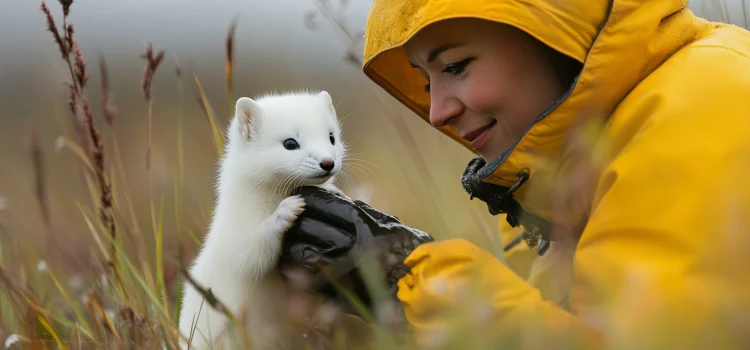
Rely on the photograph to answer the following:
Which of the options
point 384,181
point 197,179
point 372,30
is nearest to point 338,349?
point 372,30

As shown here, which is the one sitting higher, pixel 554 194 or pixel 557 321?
pixel 554 194

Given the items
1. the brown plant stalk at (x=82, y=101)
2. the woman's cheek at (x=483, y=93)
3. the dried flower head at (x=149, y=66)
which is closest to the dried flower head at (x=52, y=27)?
the brown plant stalk at (x=82, y=101)

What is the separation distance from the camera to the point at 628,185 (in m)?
1.68

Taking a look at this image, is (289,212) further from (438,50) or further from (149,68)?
(438,50)

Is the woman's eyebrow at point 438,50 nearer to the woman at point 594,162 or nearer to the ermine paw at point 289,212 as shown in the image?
the woman at point 594,162

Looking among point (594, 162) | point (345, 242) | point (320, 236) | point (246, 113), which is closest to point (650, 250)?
point (594, 162)

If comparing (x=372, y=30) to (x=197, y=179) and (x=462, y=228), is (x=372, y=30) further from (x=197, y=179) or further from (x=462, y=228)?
(x=197, y=179)

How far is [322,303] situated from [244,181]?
648mm

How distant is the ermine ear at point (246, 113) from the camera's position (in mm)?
2833

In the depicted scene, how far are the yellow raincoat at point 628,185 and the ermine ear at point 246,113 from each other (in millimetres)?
722

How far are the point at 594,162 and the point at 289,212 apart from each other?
1391 millimetres

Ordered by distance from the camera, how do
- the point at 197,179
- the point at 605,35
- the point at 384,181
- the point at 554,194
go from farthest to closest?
the point at 197,179 < the point at 384,181 < the point at 605,35 < the point at 554,194

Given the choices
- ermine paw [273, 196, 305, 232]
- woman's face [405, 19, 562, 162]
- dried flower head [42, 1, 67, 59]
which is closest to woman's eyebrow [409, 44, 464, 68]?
woman's face [405, 19, 562, 162]

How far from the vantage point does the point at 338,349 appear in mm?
1973
